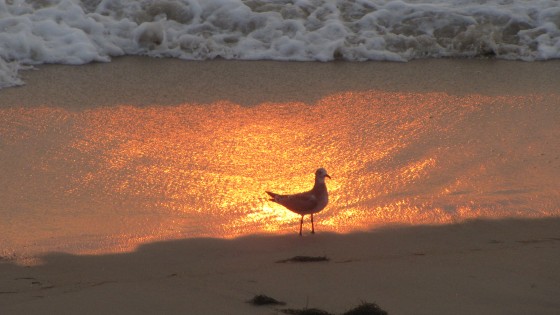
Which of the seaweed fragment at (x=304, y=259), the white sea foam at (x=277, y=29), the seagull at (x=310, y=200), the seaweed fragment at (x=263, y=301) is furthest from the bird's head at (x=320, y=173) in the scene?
the white sea foam at (x=277, y=29)

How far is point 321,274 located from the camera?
5316 millimetres

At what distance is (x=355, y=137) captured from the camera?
7625mm

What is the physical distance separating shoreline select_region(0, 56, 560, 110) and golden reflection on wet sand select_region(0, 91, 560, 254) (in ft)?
0.83

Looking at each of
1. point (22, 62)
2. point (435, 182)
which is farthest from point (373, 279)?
point (22, 62)

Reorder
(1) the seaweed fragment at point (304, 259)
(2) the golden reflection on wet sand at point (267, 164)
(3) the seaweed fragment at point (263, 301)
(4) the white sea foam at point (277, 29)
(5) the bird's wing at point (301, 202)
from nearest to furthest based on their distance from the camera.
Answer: (3) the seaweed fragment at point (263, 301)
(1) the seaweed fragment at point (304, 259)
(5) the bird's wing at point (301, 202)
(2) the golden reflection on wet sand at point (267, 164)
(4) the white sea foam at point (277, 29)

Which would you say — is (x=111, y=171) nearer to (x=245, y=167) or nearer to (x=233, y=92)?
(x=245, y=167)

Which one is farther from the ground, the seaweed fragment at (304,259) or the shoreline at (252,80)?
the shoreline at (252,80)

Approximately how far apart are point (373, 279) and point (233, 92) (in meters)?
3.92

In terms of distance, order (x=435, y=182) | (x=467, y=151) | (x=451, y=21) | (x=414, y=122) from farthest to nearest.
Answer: (x=451, y=21), (x=414, y=122), (x=467, y=151), (x=435, y=182)

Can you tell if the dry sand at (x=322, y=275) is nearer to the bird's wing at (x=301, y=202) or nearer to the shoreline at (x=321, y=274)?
the shoreline at (x=321, y=274)

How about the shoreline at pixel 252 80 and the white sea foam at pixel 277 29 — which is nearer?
the shoreline at pixel 252 80

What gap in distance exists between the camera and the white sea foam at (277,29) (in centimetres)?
1013

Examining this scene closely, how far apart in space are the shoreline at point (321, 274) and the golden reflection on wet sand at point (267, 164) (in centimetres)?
27

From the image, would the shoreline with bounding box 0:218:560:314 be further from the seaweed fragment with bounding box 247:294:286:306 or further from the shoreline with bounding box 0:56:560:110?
the shoreline with bounding box 0:56:560:110
